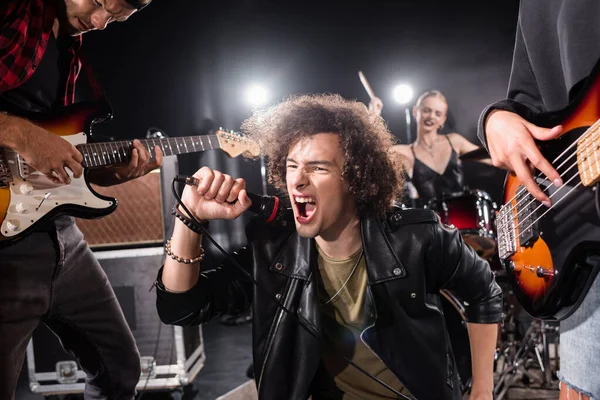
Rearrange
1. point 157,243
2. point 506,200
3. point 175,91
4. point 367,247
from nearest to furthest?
point 506,200
point 367,247
point 157,243
point 175,91

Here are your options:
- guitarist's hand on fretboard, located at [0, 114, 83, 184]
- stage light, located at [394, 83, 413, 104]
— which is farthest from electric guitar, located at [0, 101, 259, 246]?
stage light, located at [394, 83, 413, 104]

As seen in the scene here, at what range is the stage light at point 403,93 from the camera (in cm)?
664

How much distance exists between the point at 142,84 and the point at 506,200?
5790 millimetres

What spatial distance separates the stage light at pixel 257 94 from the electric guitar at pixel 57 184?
175 inches

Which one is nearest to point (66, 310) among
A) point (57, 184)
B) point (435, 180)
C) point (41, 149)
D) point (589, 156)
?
point (57, 184)

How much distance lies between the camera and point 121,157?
2.56m

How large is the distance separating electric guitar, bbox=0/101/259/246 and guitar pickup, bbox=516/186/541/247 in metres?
1.81

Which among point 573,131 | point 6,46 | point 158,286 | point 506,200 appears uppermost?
point 6,46

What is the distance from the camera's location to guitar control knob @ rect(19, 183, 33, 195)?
6.71ft

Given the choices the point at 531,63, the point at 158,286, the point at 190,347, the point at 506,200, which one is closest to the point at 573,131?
the point at 531,63

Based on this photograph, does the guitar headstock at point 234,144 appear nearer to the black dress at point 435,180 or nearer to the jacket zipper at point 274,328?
the jacket zipper at point 274,328

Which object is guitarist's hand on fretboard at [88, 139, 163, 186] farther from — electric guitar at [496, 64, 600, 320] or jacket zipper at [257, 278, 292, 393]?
electric guitar at [496, 64, 600, 320]

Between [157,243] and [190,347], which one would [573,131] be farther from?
[190,347]

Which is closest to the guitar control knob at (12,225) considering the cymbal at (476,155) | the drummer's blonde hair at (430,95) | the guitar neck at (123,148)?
the guitar neck at (123,148)
